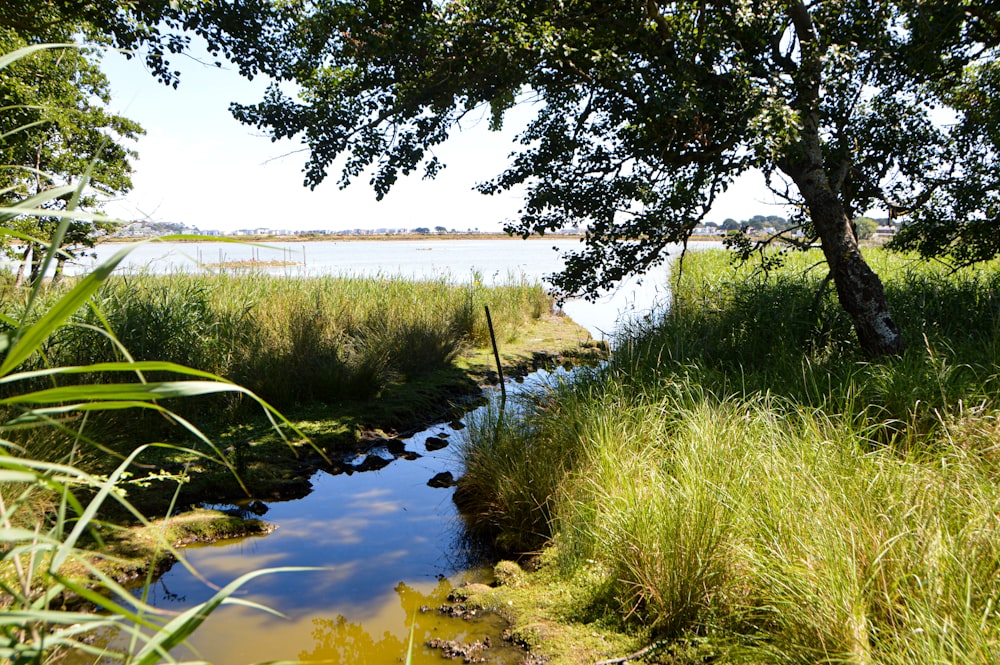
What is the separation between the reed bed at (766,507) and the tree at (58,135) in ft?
19.8

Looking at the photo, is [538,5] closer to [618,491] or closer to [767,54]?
[767,54]

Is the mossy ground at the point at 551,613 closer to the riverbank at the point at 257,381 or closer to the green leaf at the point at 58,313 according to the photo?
the riverbank at the point at 257,381

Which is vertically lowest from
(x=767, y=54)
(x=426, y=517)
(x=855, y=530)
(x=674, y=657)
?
(x=426, y=517)

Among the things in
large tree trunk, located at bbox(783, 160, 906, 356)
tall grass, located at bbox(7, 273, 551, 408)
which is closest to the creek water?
tall grass, located at bbox(7, 273, 551, 408)

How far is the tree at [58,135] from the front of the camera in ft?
26.1

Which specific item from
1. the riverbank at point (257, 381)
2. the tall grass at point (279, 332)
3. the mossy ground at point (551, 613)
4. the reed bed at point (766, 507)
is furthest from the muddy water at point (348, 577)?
the tall grass at point (279, 332)

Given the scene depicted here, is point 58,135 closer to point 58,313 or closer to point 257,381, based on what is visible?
point 257,381

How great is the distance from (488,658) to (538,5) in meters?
5.23

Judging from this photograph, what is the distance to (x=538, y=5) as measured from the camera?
6371 mm

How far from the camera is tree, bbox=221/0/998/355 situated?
6340 mm

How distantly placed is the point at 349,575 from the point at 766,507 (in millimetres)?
2705

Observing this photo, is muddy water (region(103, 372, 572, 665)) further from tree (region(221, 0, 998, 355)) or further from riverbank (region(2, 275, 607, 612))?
tree (region(221, 0, 998, 355))

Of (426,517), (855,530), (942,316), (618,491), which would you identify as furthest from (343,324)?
(855,530)

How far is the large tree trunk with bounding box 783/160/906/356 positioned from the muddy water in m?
4.01
